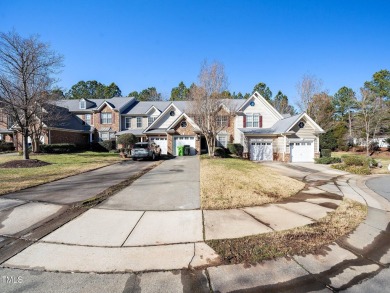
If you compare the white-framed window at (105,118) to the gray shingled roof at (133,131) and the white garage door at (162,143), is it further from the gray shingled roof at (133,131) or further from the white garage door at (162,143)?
the white garage door at (162,143)

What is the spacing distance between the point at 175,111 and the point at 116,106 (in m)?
11.7

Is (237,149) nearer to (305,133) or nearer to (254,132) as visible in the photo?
(254,132)

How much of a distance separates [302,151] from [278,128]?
12.0 ft

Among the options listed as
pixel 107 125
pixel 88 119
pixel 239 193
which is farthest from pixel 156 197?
pixel 88 119

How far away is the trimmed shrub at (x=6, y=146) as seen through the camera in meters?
25.8

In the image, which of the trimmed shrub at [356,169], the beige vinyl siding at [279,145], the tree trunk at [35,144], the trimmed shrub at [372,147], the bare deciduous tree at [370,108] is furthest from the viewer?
the trimmed shrub at [372,147]

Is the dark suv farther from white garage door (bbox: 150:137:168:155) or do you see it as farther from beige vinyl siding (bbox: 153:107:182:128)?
beige vinyl siding (bbox: 153:107:182:128)

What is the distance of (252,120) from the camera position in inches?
966

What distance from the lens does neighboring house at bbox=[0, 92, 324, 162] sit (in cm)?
2131

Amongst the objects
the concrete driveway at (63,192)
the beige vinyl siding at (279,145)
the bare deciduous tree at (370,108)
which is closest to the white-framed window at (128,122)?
the beige vinyl siding at (279,145)

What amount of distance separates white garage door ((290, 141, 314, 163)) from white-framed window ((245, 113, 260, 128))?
533 cm

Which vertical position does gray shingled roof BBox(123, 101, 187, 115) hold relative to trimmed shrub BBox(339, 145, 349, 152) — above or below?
above

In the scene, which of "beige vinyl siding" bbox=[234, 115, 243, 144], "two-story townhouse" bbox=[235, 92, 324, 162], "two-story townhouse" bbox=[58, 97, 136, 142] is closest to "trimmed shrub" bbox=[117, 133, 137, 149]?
"two-story townhouse" bbox=[58, 97, 136, 142]

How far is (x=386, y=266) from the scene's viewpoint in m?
3.12
